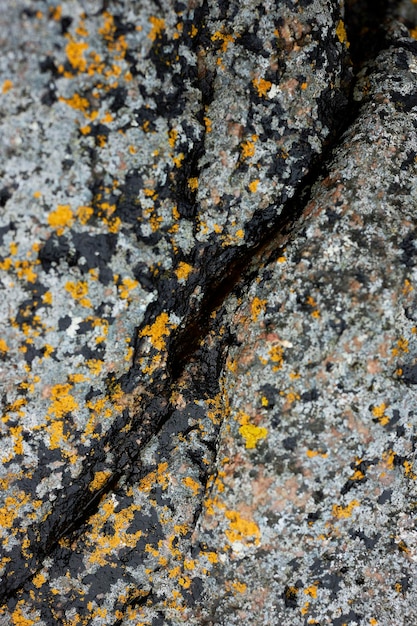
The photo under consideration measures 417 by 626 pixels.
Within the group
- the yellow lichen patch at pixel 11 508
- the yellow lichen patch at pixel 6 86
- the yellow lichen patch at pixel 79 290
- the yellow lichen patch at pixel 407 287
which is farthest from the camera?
the yellow lichen patch at pixel 11 508

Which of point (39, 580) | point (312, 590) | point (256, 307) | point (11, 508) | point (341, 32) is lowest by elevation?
point (39, 580)

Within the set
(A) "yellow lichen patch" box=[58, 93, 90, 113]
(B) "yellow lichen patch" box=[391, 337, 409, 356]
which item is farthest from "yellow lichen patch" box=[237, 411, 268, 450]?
(A) "yellow lichen patch" box=[58, 93, 90, 113]

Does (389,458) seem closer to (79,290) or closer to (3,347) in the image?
(79,290)

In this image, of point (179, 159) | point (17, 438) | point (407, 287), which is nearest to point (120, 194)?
point (179, 159)

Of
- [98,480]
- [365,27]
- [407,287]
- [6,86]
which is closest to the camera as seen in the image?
[6,86]

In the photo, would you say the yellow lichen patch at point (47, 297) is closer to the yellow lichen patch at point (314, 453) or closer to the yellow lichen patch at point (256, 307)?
the yellow lichen patch at point (256, 307)

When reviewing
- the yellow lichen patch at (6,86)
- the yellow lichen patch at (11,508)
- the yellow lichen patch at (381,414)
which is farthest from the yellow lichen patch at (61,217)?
the yellow lichen patch at (381,414)

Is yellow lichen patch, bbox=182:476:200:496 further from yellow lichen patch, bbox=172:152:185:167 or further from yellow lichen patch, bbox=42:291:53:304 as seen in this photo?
yellow lichen patch, bbox=172:152:185:167
